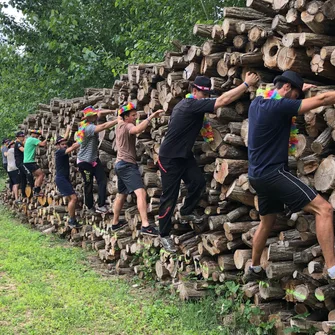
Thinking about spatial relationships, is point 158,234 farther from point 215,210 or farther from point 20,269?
point 20,269

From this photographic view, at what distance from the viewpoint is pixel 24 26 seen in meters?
19.4

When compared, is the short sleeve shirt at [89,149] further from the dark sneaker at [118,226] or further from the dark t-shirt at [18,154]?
the dark t-shirt at [18,154]

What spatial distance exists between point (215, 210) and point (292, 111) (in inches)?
79.1

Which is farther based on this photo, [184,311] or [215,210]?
[215,210]

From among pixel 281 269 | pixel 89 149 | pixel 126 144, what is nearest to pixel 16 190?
pixel 89 149

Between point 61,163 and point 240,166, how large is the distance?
5.81 meters

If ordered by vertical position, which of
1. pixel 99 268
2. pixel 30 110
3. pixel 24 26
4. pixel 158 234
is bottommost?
pixel 99 268

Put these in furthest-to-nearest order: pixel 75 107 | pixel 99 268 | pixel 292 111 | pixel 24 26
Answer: pixel 24 26 < pixel 75 107 < pixel 99 268 < pixel 292 111

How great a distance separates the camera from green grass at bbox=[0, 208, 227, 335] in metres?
5.01

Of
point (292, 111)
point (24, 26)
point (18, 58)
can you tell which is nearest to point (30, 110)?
point (18, 58)

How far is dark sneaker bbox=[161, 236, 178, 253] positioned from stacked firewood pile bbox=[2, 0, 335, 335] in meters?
0.09

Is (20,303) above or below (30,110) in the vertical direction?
below

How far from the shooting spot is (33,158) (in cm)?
1264

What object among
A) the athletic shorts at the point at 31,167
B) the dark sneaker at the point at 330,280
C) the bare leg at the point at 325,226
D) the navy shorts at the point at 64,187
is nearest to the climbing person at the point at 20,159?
the athletic shorts at the point at 31,167
